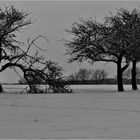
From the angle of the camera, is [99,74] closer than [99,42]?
No

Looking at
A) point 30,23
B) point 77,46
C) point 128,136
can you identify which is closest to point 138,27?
point 77,46

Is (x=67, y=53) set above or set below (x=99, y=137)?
above

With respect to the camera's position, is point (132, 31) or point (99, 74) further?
point (99, 74)

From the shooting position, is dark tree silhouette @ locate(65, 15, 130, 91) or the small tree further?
the small tree

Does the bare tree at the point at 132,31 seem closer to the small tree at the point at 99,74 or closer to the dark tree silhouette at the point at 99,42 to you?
the dark tree silhouette at the point at 99,42

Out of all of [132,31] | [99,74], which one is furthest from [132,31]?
[99,74]

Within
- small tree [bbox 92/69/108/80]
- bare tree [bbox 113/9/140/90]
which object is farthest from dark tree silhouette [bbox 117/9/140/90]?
small tree [bbox 92/69/108/80]

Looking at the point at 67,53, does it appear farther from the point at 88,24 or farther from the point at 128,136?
the point at 128,136

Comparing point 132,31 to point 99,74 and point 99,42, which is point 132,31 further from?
point 99,74

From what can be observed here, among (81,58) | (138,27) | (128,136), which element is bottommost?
(128,136)

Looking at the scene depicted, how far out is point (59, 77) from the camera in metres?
27.5

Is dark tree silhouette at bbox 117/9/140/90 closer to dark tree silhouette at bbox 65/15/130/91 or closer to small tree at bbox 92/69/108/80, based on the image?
dark tree silhouette at bbox 65/15/130/91

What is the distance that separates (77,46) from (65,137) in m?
27.0

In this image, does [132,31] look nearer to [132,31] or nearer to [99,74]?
[132,31]
